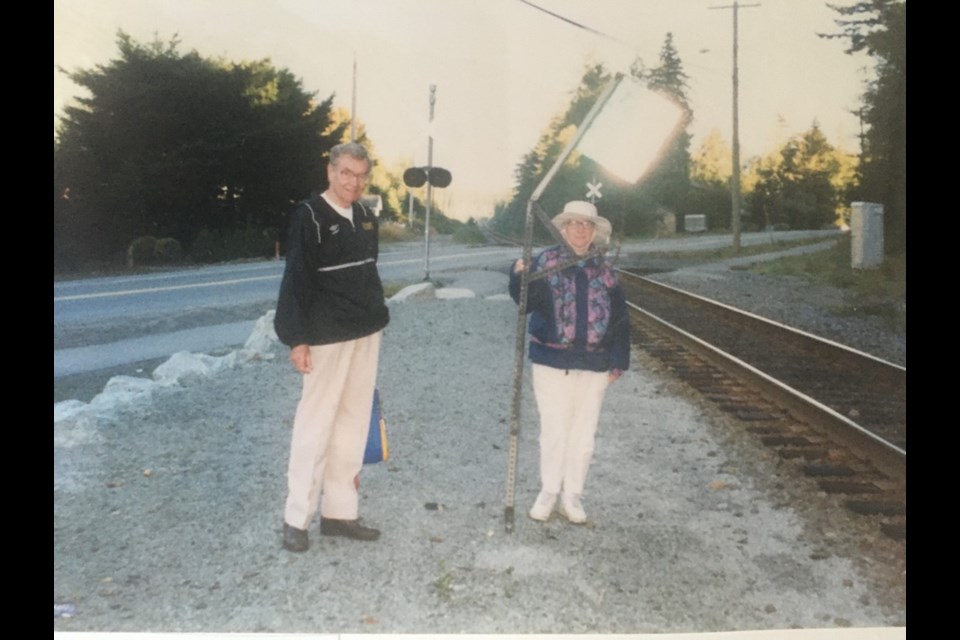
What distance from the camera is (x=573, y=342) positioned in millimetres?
2297

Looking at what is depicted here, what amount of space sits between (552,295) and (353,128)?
1.03m

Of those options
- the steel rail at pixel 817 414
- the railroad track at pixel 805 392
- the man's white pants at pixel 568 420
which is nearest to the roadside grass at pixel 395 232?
the man's white pants at pixel 568 420

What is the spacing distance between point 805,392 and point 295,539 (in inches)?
90.5

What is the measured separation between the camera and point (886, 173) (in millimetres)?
3049

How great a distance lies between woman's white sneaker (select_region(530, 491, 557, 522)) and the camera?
2.39 m

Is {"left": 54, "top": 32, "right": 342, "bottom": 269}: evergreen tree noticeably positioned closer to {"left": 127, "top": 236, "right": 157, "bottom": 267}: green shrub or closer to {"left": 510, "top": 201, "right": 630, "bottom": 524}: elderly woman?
{"left": 127, "top": 236, "right": 157, "bottom": 267}: green shrub

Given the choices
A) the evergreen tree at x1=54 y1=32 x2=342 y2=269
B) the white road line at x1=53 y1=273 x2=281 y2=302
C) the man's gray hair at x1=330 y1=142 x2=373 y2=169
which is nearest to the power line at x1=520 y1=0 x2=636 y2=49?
the evergreen tree at x1=54 y1=32 x2=342 y2=269

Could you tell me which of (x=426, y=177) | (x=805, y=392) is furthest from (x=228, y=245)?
(x=805, y=392)

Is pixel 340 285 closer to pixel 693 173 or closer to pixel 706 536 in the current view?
pixel 706 536

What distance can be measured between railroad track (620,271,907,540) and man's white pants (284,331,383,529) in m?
1.21

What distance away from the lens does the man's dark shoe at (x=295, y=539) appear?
2203 millimetres

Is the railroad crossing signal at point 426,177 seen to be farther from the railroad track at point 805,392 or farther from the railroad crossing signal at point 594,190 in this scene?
the railroad track at point 805,392

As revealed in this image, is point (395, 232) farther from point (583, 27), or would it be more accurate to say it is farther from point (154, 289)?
point (583, 27)
